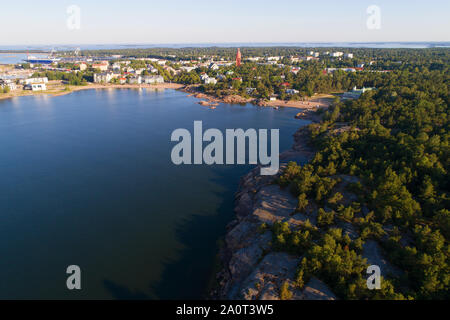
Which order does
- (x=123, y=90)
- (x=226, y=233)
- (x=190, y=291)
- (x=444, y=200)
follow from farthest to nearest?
(x=123, y=90)
(x=226, y=233)
(x=444, y=200)
(x=190, y=291)

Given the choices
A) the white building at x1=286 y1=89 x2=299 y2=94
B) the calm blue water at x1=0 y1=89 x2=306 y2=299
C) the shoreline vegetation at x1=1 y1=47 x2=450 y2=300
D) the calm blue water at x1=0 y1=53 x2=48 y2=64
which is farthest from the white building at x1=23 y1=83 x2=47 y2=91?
the calm blue water at x1=0 y1=53 x2=48 y2=64

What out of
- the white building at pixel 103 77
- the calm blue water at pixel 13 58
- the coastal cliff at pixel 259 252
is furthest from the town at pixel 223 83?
the calm blue water at pixel 13 58

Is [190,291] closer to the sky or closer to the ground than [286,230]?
closer to the ground

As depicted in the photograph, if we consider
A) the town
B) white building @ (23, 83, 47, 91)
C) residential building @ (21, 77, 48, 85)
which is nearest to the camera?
the town

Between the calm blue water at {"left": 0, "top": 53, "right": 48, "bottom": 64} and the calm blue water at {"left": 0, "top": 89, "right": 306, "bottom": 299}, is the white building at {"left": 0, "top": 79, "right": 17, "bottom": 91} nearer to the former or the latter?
the calm blue water at {"left": 0, "top": 89, "right": 306, "bottom": 299}

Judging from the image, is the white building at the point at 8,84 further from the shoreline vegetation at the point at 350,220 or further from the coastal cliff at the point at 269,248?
the coastal cliff at the point at 269,248

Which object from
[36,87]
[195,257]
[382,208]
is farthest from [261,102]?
[36,87]
